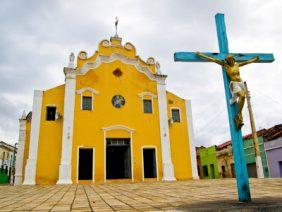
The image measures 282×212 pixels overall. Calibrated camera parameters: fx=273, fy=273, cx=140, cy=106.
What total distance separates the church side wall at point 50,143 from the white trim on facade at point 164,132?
688cm

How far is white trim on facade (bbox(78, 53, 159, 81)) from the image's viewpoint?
756 inches

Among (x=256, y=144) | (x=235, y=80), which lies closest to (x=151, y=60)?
(x=256, y=144)

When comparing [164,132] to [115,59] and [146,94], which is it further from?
[115,59]

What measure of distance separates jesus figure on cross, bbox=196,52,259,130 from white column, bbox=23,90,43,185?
46.7 ft

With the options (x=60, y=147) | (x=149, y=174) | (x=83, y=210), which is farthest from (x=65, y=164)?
(x=83, y=210)

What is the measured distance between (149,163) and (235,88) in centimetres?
1471

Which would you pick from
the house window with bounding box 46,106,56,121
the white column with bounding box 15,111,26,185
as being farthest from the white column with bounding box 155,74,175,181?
the white column with bounding box 15,111,26,185

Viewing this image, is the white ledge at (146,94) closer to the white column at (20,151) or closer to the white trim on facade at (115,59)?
the white trim on facade at (115,59)

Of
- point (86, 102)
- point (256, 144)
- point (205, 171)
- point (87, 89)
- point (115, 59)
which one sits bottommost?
point (205, 171)

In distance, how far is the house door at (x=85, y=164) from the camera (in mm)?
17359

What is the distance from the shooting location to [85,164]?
17609 millimetres

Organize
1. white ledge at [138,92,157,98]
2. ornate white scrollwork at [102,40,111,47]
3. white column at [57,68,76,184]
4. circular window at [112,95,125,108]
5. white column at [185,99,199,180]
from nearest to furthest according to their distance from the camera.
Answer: white column at [57,68,76,184], circular window at [112,95,125,108], white column at [185,99,199,180], white ledge at [138,92,157,98], ornate white scrollwork at [102,40,111,47]

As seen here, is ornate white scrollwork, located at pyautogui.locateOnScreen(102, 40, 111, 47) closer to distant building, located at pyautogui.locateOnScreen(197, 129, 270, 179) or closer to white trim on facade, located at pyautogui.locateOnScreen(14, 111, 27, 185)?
white trim on facade, located at pyautogui.locateOnScreen(14, 111, 27, 185)

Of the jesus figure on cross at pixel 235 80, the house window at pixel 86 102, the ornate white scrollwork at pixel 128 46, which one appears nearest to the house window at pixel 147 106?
the house window at pixel 86 102
